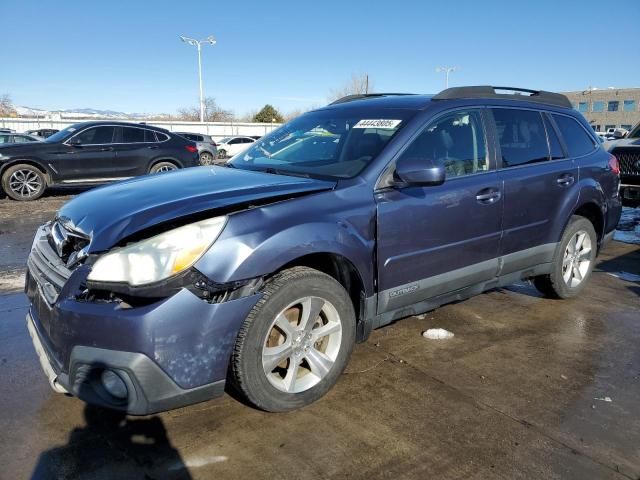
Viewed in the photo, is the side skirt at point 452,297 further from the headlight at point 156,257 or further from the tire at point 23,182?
the tire at point 23,182

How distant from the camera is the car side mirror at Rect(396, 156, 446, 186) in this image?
3000mm

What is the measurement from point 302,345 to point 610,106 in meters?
89.4

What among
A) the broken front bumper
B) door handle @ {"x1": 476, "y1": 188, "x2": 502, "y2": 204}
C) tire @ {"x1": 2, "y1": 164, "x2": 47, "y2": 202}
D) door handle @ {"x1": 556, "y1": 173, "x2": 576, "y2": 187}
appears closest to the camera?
the broken front bumper

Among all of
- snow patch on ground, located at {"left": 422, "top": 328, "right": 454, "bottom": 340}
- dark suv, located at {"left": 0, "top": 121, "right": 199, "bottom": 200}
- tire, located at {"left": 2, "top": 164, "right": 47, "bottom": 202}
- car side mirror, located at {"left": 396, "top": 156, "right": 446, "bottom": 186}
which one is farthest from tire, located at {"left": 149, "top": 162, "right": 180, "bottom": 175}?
car side mirror, located at {"left": 396, "top": 156, "right": 446, "bottom": 186}

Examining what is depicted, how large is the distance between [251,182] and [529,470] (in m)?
2.13

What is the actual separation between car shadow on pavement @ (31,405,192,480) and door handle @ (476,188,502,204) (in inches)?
99.8

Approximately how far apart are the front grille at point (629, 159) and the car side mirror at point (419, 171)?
6.74 m

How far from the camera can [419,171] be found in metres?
3.00

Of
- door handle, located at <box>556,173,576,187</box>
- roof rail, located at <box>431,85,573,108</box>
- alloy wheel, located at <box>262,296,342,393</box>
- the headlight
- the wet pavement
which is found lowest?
the wet pavement

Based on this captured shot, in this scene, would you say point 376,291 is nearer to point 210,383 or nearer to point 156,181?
point 210,383

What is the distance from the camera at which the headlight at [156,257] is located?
7.54ft

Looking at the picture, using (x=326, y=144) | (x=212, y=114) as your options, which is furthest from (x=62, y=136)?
(x=212, y=114)

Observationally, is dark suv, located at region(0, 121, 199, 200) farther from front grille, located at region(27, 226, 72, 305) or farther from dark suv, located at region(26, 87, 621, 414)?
front grille, located at region(27, 226, 72, 305)

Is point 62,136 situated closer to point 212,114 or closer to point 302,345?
point 302,345
